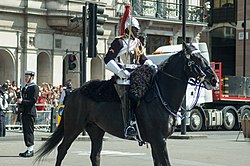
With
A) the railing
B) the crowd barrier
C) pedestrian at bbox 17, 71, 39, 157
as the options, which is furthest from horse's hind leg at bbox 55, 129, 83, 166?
the railing

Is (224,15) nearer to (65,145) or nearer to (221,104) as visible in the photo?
(221,104)

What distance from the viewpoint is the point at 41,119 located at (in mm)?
26234

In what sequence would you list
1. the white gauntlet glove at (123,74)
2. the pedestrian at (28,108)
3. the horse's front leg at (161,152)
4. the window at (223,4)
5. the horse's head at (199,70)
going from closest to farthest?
the horse's front leg at (161,152)
the horse's head at (199,70)
the white gauntlet glove at (123,74)
the pedestrian at (28,108)
the window at (223,4)

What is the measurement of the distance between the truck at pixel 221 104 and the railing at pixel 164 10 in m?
9.47

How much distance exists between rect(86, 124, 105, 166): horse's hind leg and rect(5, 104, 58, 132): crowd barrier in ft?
44.0

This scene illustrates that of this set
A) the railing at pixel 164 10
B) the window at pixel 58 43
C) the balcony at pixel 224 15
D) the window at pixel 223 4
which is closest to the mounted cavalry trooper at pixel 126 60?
the window at pixel 58 43

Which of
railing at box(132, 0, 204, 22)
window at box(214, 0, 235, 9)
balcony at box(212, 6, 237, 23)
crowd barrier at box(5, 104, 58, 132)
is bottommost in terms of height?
crowd barrier at box(5, 104, 58, 132)

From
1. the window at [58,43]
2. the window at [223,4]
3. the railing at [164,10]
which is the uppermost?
the window at [223,4]

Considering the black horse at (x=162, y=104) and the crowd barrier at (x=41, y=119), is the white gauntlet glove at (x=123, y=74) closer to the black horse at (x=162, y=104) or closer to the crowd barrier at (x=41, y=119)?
the black horse at (x=162, y=104)

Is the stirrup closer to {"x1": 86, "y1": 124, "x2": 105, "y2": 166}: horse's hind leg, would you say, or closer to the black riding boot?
the black riding boot

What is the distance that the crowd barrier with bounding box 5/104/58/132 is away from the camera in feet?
82.2

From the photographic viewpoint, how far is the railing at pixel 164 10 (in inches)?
1528

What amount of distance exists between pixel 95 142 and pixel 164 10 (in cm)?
2975

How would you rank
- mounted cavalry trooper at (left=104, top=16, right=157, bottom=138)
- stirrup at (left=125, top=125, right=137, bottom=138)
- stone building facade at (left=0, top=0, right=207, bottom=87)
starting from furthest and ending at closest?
1. stone building facade at (left=0, top=0, right=207, bottom=87)
2. mounted cavalry trooper at (left=104, top=16, right=157, bottom=138)
3. stirrup at (left=125, top=125, right=137, bottom=138)
